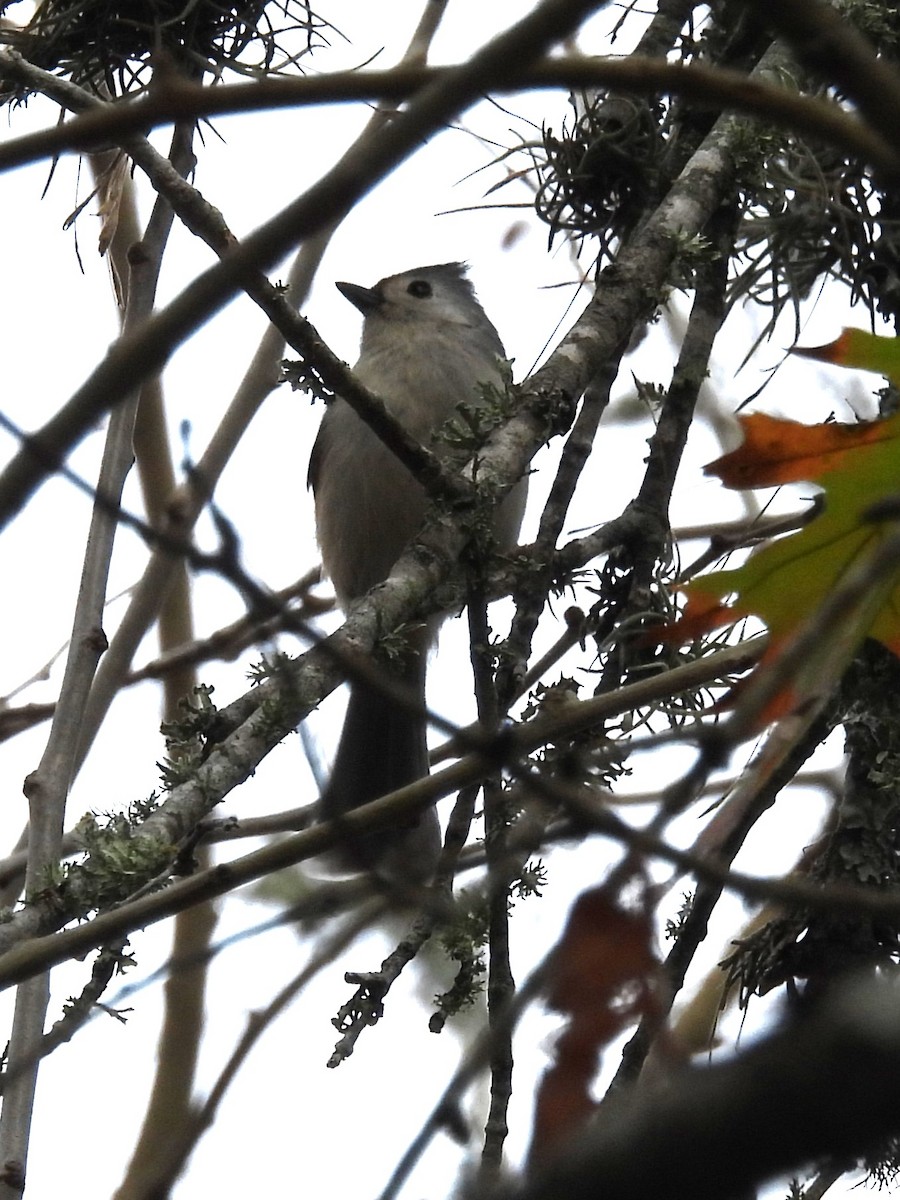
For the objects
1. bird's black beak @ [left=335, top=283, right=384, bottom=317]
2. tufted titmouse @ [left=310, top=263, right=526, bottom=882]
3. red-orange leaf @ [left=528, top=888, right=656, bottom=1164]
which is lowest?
red-orange leaf @ [left=528, top=888, right=656, bottom=1164]

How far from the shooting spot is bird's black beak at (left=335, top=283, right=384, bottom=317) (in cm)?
490

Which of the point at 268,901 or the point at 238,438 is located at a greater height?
the point at 238,438

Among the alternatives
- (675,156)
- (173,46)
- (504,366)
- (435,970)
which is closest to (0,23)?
(173,46)

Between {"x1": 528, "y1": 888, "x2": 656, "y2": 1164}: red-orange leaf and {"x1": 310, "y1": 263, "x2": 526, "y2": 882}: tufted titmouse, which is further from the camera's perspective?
{"x1": 310, "y1": 263, "x2": 526, "y2": 882}: tufted titmouse

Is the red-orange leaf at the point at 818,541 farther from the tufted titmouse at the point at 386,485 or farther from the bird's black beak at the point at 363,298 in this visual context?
the bird's black beak at the point at 363,298

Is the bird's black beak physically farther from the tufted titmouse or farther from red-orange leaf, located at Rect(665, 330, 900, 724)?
red-orange leaf, located at Rect(665, 330, 900, 724)

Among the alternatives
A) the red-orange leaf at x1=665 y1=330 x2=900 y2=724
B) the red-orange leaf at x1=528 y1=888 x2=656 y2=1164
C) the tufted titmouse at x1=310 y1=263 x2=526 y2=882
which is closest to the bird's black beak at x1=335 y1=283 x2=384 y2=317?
the tufted titmouse at x1=310 y1=263 x2=526 y2=882

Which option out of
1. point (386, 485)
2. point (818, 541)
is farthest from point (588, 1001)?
point (386, 485)

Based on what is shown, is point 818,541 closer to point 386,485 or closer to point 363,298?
point 386,485

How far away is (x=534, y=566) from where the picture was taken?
2.51 m

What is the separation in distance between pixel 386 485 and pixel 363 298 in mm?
881

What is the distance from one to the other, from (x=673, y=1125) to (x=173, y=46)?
9.19 ft

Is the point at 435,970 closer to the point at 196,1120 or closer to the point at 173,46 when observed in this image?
the point at 173,46

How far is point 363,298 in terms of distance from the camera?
16.1ft
